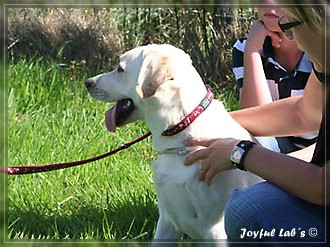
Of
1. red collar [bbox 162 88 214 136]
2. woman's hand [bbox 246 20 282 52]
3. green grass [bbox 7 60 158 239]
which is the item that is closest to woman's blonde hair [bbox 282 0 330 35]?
red collar [bbox 162 88 214 136]

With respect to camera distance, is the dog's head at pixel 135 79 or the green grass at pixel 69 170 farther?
the green grass at pixel 69 170

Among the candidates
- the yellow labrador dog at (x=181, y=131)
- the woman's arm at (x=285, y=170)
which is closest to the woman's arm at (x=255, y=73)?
A: the yellow labrador dog at (x=181, y=131)

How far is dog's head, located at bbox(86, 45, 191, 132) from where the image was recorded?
7.92 ft

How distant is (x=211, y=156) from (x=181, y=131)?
0.66 ft

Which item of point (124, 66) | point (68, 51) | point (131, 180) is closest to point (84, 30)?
point (68, 51)

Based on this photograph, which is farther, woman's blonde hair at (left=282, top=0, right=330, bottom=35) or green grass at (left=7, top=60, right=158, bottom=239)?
green grass at (left=7, top=60, right=158, bottom=239)

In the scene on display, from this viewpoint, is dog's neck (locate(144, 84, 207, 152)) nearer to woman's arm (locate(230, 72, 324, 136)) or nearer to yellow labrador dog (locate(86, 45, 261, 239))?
yellow labrador dog (locate(86, 45, 261, 239))

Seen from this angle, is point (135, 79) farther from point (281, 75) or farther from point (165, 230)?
point (281, 75)

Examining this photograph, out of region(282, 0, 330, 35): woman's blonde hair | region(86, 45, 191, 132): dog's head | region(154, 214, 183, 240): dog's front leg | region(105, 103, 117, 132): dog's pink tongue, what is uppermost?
region(282, 0, 330, 35): woman's blonde hair

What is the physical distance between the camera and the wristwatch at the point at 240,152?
2070 millimetres

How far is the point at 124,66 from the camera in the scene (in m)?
2.56

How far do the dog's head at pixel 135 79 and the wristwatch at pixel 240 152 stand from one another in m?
0.42

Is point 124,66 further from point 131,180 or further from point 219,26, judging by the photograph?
point 219,26

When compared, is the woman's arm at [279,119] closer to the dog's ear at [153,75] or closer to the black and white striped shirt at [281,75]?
the black and white striped shirt at [281,75]
